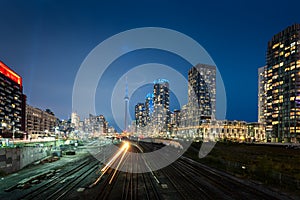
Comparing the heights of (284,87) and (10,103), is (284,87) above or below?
above

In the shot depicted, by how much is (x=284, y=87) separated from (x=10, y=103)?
20583 centimetres

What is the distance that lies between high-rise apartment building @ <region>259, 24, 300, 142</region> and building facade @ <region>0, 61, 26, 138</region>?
181 meters

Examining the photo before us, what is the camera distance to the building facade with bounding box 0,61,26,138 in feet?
530

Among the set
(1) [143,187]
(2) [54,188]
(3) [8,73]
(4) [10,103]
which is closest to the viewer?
(2) [54,188]

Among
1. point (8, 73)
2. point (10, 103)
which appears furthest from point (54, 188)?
point (8, 73)

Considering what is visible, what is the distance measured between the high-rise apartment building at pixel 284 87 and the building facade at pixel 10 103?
7116 inches

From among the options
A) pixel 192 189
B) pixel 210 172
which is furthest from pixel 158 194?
pixel 210 172

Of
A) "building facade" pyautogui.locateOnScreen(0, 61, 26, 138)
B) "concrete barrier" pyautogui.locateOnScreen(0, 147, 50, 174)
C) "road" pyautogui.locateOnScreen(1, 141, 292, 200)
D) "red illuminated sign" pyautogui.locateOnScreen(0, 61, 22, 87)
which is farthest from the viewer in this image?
"red illuminated sign" pyautogui.locateOnScreen(0, 61, 22, 87)

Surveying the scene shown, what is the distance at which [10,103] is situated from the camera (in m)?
174

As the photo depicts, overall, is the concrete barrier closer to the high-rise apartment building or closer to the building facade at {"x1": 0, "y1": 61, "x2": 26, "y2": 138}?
the building facade at {"x1": 0, "y1": 61, "x2": 26, "y2": 138}

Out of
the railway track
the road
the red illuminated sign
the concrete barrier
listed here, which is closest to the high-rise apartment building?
the road

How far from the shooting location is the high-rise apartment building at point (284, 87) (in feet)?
532

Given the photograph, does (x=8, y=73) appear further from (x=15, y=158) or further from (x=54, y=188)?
(x=54, y=188)

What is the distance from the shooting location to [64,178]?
101 ft
